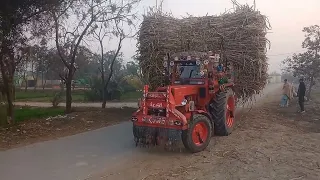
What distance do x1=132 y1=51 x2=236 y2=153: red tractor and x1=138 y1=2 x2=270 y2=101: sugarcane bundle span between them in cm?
126

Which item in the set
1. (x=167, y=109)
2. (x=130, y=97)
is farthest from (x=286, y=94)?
(x=130, y=97)

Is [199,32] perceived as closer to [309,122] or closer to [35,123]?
[309,122]

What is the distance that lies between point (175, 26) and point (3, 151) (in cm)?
689

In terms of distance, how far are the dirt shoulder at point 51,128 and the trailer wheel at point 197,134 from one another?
439 centimetres

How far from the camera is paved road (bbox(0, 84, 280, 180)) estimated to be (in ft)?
21.0

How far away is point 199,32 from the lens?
11.5 metres

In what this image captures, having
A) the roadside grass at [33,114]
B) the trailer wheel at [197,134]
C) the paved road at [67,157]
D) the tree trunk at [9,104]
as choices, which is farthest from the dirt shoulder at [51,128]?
the trailer wheel at [197,134]

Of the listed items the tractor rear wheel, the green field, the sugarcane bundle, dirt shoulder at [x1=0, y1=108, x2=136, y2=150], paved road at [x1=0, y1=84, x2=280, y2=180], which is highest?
the sugarcane bundle

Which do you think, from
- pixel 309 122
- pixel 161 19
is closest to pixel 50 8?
pixel 161 19

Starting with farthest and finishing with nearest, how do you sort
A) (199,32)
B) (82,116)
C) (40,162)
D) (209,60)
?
(82,116) < (199,32) < (209,60) < (40,162)

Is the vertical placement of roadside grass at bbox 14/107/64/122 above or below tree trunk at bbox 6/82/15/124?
below

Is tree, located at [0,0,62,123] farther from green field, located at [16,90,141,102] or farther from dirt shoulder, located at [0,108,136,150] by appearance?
green field, located at [16,90,141,102]

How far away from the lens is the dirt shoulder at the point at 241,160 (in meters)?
6.16

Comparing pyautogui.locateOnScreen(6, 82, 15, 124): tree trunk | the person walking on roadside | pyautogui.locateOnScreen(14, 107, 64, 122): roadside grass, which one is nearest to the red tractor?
pyautogui.locateOnScreen(6, 82, 15, 124): tree trunk
